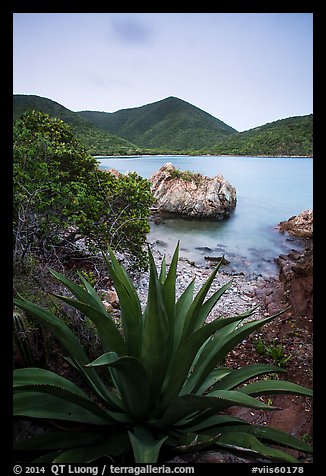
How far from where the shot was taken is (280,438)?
1.01 meters

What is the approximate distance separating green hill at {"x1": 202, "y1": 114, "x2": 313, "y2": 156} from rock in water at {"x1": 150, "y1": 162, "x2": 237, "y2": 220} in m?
0.22

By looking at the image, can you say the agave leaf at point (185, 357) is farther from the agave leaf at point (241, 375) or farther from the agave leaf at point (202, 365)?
the agave leaf at point (241, 375)

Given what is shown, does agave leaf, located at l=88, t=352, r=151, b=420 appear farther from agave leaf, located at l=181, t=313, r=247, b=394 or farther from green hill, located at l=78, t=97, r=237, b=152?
green hill, located at l=78, t=97, r=237, b=152

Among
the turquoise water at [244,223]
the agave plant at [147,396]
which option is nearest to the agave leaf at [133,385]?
the agave plant at [147,396]

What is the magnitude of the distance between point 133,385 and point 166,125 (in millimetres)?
1703

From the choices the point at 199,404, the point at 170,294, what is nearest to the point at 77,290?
the point at 170,294

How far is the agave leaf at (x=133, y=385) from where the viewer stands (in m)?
0.85

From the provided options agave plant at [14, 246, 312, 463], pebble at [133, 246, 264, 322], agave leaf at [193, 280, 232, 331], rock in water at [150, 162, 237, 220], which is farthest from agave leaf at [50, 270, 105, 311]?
rock in water at [150, 162, 237, 220]

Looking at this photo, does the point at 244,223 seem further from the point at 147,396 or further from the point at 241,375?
the point at 147,396

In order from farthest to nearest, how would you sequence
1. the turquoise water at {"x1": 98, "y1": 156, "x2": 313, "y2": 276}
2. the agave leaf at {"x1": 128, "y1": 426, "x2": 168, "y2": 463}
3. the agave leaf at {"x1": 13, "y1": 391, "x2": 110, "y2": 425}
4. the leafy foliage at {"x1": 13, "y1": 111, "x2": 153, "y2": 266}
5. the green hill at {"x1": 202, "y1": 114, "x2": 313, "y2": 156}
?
the turquoise water at {"x1": 98, "y1": 156, "x2": 313, "y2": 276}
the leafy foliage at {"x1": 13, "y1": 111, "x2": 153, "y2": 266}
the green hill at {"x1": 202, "y1": 114, "x2": 313, "y2": 156}
the agave leaf at {"x1": 13, "y1": 391, "x2": 110, "y2": 425}
the agave leaf at {"x1": 128, "y1": 426, "x2": 168, "y2": 463}

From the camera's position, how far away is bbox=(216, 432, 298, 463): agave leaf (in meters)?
0.89

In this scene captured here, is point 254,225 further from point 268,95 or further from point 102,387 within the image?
point 102,387

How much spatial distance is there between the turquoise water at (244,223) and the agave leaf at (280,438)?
1.20 meters

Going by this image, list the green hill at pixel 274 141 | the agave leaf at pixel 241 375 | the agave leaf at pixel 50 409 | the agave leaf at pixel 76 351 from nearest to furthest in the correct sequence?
the agave leaf at pixel 50 409, the agave leaf at pixel 76 351, the agave leaf at pixel 241 375, the green hill at pixel 274 141
